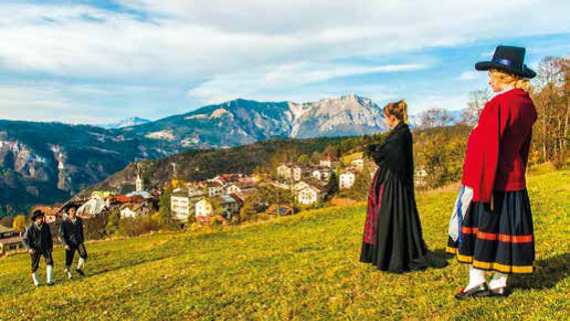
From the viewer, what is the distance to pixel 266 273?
8.34 m

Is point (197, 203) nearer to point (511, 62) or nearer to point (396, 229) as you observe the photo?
point (396, 229)

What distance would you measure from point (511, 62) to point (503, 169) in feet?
4.58

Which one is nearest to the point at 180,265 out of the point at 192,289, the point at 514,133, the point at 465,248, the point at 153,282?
the point at 153,282

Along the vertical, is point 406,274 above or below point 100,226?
above

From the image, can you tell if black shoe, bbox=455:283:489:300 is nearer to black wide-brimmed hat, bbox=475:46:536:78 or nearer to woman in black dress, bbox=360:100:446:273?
woman in black dress, bbox=360:100:446:273

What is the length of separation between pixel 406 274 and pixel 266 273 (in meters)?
3.06

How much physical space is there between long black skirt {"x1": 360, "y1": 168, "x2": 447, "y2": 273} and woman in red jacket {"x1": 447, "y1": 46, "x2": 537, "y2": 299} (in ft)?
5.60

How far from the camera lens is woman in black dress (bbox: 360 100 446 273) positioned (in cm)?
683

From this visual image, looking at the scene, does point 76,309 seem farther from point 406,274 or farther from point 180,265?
point 406,274

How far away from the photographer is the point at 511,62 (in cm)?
490

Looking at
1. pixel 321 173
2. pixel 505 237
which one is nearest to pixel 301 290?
pixel 505 237

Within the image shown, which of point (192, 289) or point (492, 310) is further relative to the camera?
point (192, 289)

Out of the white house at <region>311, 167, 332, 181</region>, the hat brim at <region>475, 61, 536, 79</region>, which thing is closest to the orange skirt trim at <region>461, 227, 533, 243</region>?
the hat brim at <region>475, 61, 536, 79</region>

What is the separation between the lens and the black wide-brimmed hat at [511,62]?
4.87 meters
